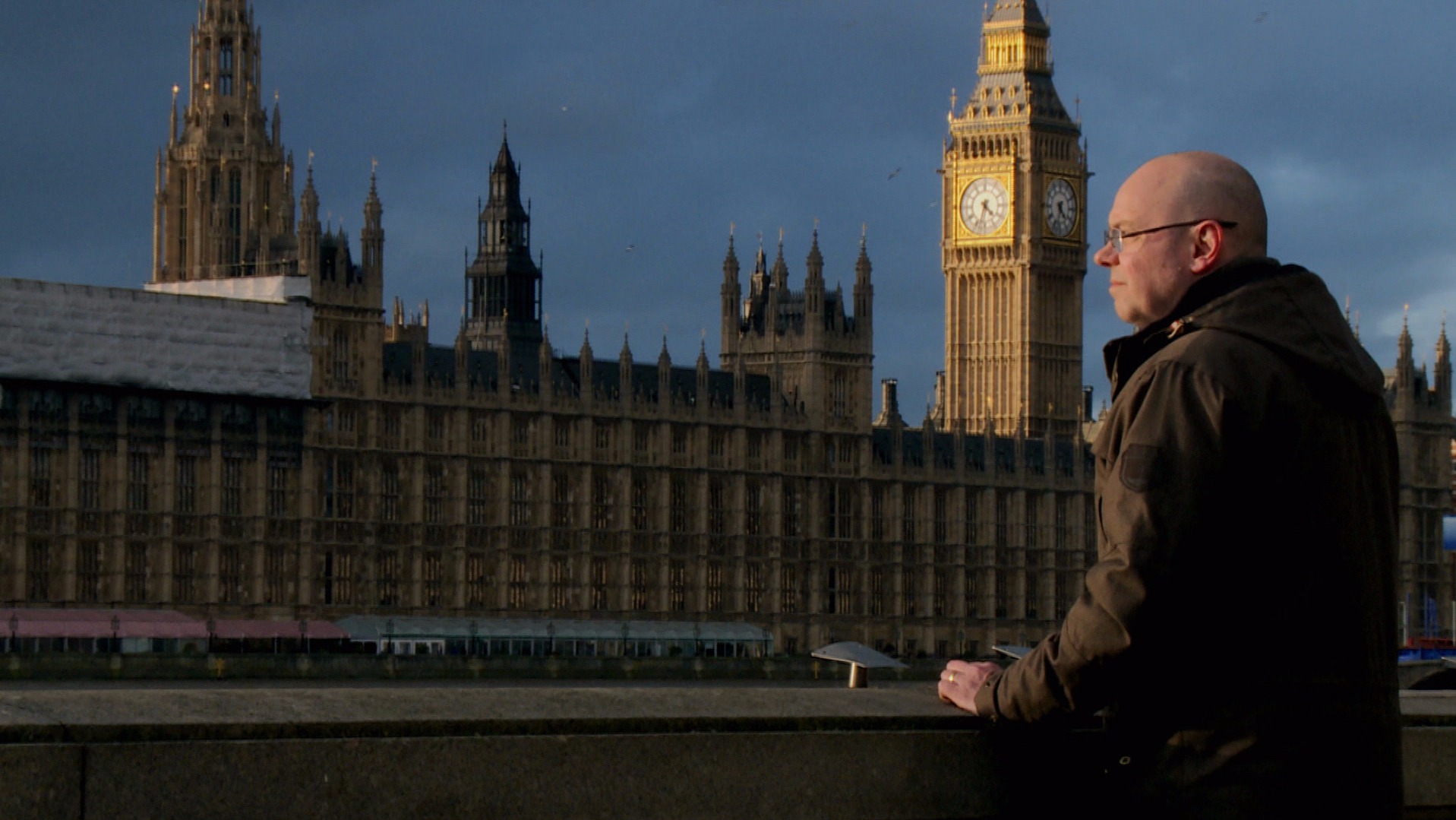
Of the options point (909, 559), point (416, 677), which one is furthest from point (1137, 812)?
point (909, 559)

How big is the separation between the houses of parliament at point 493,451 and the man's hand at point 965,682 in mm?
69048

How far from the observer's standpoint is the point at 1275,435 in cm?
602

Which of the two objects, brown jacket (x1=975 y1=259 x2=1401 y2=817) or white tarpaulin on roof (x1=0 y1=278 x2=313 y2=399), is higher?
white tarpaulin on roof (x1=0 y1=278 x2=313 y2=399)

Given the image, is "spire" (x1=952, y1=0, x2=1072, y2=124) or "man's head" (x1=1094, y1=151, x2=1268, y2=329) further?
"spire" (x1=952, y1=0, x2=1072, y2=124)

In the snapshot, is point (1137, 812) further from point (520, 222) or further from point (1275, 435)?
point (520, 222)

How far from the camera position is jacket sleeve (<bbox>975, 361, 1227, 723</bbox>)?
19.2 feet

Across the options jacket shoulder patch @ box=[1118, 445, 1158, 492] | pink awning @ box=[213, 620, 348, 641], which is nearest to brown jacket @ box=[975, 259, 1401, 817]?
jacket shoulder patch @ box=[1118, 445, 1158, 492]

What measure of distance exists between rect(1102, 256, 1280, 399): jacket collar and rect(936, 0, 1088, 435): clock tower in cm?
10791

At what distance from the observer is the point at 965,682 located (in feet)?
21.5

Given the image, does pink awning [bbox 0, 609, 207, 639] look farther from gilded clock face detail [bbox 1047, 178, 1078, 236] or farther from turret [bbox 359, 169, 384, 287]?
gilded clock face detail [bbox 1047, 178, 1078, 236]

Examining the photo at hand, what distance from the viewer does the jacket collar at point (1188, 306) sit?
20.7 ft

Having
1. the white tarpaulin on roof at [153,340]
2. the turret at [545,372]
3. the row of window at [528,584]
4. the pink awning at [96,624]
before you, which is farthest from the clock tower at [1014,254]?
the pink awning at [96,624]

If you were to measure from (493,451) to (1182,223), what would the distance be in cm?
7723

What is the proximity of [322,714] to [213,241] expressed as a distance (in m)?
91.3
